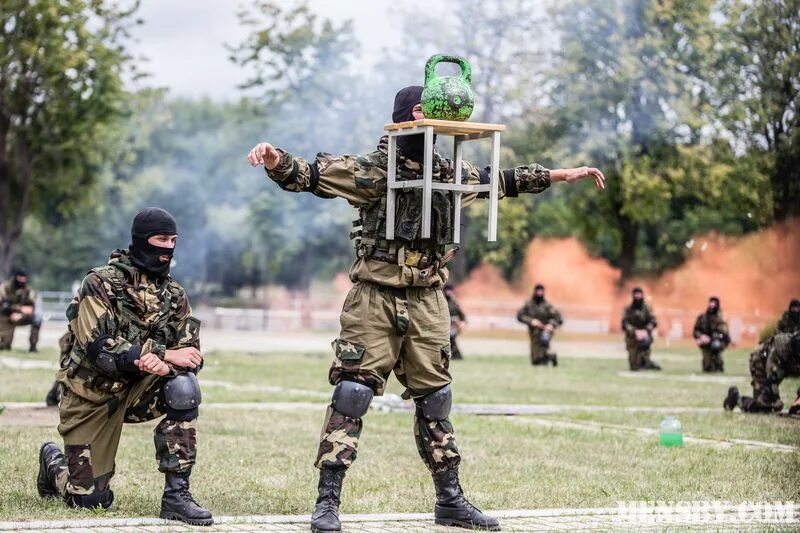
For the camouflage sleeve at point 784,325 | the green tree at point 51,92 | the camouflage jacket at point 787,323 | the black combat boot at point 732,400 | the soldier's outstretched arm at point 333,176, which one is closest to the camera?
the soldier's outstretched arm at point 333,176

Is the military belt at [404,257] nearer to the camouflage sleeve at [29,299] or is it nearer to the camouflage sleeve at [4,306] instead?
the camouflage sleeve at [4,306]

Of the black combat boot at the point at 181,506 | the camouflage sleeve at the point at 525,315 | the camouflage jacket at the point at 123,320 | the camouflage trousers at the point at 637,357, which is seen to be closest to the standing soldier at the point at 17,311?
the camouflage sleeve at the point at 525,315

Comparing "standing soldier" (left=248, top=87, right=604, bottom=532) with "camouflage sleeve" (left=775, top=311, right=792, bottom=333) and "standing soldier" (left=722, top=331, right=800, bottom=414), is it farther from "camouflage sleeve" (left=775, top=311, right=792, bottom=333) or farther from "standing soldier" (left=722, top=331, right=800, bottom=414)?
"camouflage sleeve" (left=775, top=311, right=792, bottom=333)

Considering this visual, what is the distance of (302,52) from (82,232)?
70.4 feet

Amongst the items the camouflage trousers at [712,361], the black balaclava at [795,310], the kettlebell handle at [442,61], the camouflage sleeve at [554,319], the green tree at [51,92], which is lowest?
the camouflage trousers at [712,361]

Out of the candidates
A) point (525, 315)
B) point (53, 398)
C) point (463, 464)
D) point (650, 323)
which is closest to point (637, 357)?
point (650, 323)

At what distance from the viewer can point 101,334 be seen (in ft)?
24.3

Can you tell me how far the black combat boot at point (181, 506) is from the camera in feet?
23.4

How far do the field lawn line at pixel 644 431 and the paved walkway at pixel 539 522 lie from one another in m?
3.81

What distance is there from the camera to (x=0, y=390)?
16.1 m

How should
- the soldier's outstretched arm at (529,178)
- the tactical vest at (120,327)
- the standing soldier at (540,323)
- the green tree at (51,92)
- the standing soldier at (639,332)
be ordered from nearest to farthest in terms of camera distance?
the tactical vest at (120,327)
the soldier's outstretched arm at (529,178)
the standing soldier at (639,332)
the standing soldier at (540,323)
the green tree at (51,92)

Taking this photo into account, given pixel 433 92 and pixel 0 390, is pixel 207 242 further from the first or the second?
pixel 433 92

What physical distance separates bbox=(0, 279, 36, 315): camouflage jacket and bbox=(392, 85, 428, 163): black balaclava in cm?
1973

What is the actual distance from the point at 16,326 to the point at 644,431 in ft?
52.3
